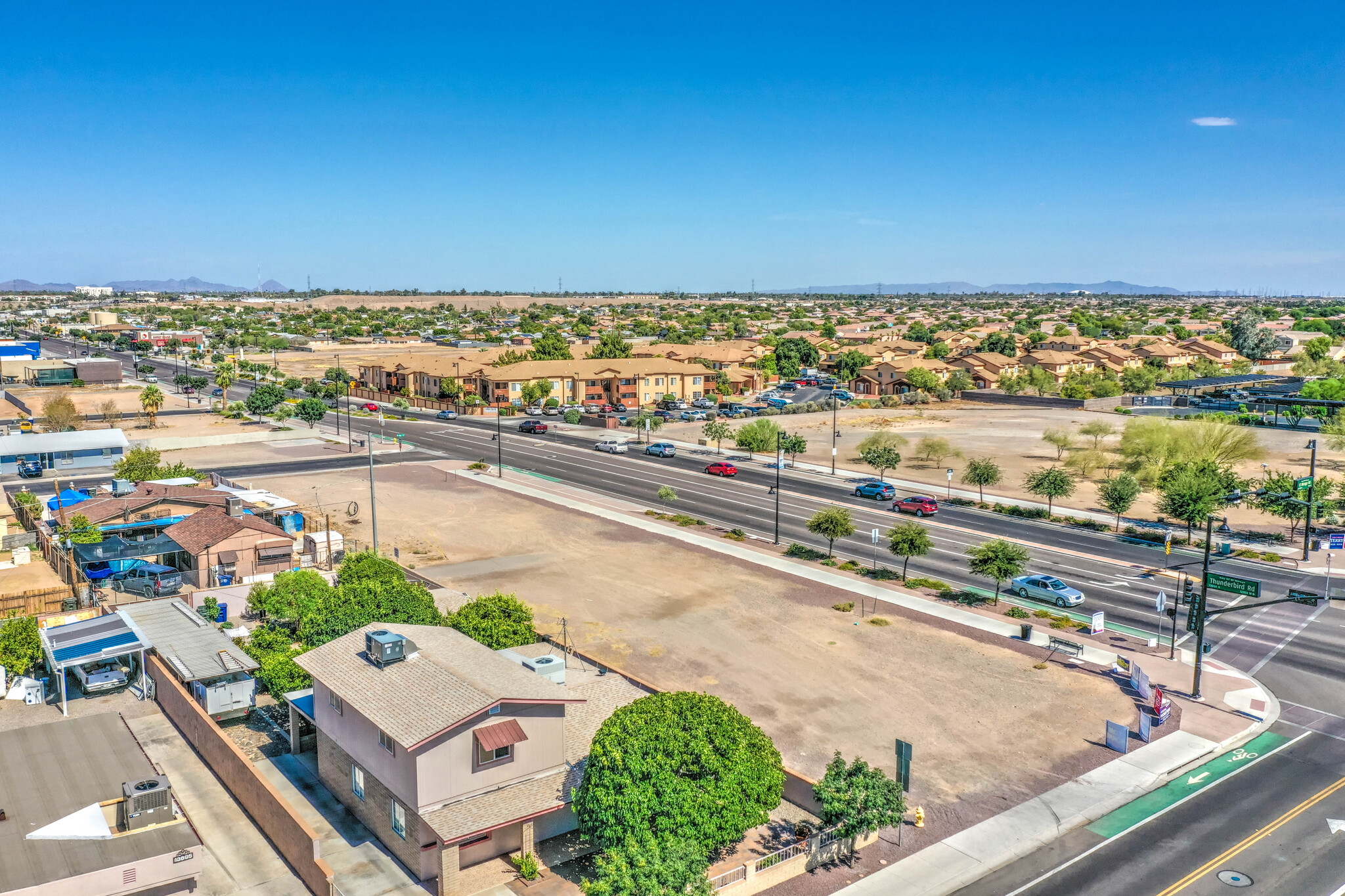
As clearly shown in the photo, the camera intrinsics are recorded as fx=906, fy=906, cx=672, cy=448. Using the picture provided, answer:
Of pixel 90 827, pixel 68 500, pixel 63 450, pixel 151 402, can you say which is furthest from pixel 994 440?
pixel 151 402

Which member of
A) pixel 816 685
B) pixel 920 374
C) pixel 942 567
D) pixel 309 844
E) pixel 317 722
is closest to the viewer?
pixel 309 844

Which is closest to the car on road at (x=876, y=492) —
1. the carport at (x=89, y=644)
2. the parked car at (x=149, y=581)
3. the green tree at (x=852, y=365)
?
the parked car at (x=149, y=581)

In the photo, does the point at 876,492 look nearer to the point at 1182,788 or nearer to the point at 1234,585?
the point at 1234,585

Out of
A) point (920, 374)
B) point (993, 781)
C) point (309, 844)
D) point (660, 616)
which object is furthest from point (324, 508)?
point (920, 374)

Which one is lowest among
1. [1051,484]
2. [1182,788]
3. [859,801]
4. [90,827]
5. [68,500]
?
[1182,788]

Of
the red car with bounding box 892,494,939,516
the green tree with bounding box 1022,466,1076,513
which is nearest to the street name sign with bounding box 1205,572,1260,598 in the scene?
the red car with bounding box 892,494,939,516

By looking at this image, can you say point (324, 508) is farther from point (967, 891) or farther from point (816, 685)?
point (967, 891)
